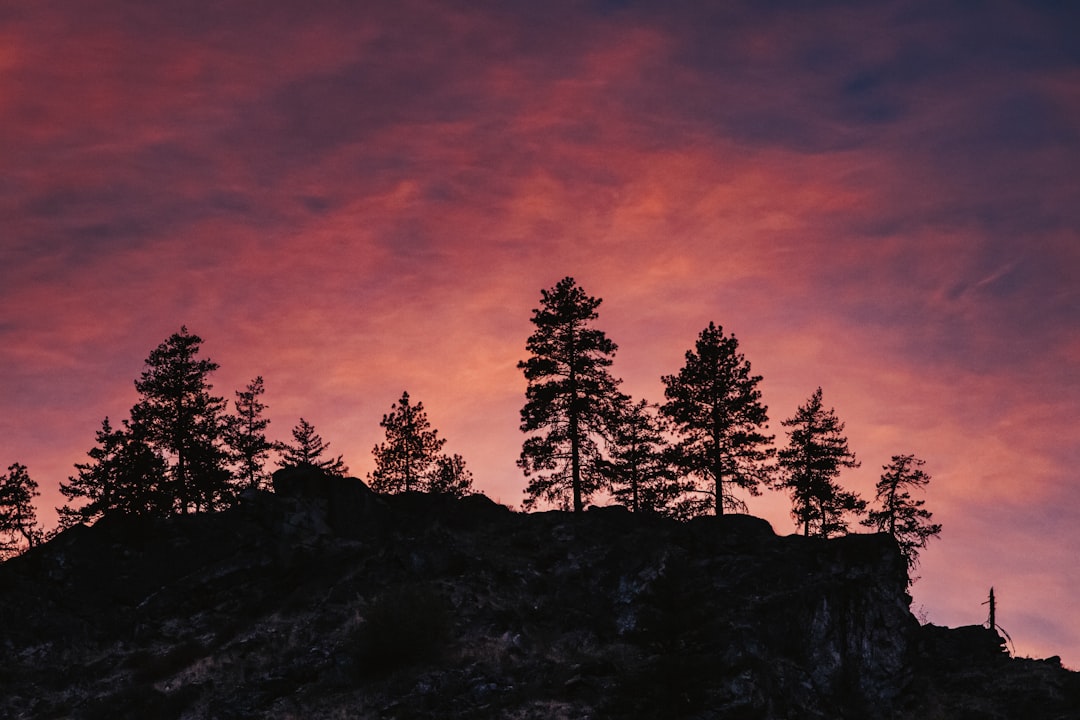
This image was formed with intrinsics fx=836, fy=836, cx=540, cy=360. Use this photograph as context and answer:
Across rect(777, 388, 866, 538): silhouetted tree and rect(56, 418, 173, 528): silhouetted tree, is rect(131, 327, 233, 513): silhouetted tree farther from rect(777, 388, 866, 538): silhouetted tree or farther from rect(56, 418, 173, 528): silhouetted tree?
rect(777, 388, 866, 538): silhouetted tree

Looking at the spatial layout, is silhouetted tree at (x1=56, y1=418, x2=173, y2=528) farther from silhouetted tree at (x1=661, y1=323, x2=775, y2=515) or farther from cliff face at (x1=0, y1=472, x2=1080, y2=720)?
silhouetted tree at (x1=661, y1=323, x2=775, y2=515)

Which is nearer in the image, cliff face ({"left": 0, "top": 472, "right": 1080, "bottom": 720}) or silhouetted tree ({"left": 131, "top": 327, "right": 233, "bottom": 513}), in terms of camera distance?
cliff face ({"left": 0, "top": 472, "right": 1080, "bottom": 720})

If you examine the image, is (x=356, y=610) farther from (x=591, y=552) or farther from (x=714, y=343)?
(x=714, y=343)

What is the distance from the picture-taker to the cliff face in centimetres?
3061

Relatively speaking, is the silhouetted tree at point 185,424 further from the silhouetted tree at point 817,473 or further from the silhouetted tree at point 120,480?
the silhouetted tree at point 817,473

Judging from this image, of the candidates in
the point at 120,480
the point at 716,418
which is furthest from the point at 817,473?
the point at 120,480

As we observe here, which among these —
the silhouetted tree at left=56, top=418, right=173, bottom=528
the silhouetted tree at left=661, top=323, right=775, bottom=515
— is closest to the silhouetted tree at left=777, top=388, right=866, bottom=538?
the silhouetted tree at left=661, top=323, right=775, bottom=515

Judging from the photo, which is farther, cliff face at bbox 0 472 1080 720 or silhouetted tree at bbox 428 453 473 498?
silhouetted tree at bbox 428 453 473 498

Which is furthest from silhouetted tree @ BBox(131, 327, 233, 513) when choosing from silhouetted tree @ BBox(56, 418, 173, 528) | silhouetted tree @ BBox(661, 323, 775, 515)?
silhouetted tree @ BBox(661, 323, 775, 515)

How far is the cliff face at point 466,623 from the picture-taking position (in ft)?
100

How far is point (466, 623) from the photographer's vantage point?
3578 centimetres

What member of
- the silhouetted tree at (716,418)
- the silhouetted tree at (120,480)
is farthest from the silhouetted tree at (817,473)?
the silhouetted tree at (120,480)

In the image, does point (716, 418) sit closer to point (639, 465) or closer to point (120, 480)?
point (639, 465)

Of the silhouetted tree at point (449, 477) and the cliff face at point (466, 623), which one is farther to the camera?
the silhouetted tree at point (449, 477)
